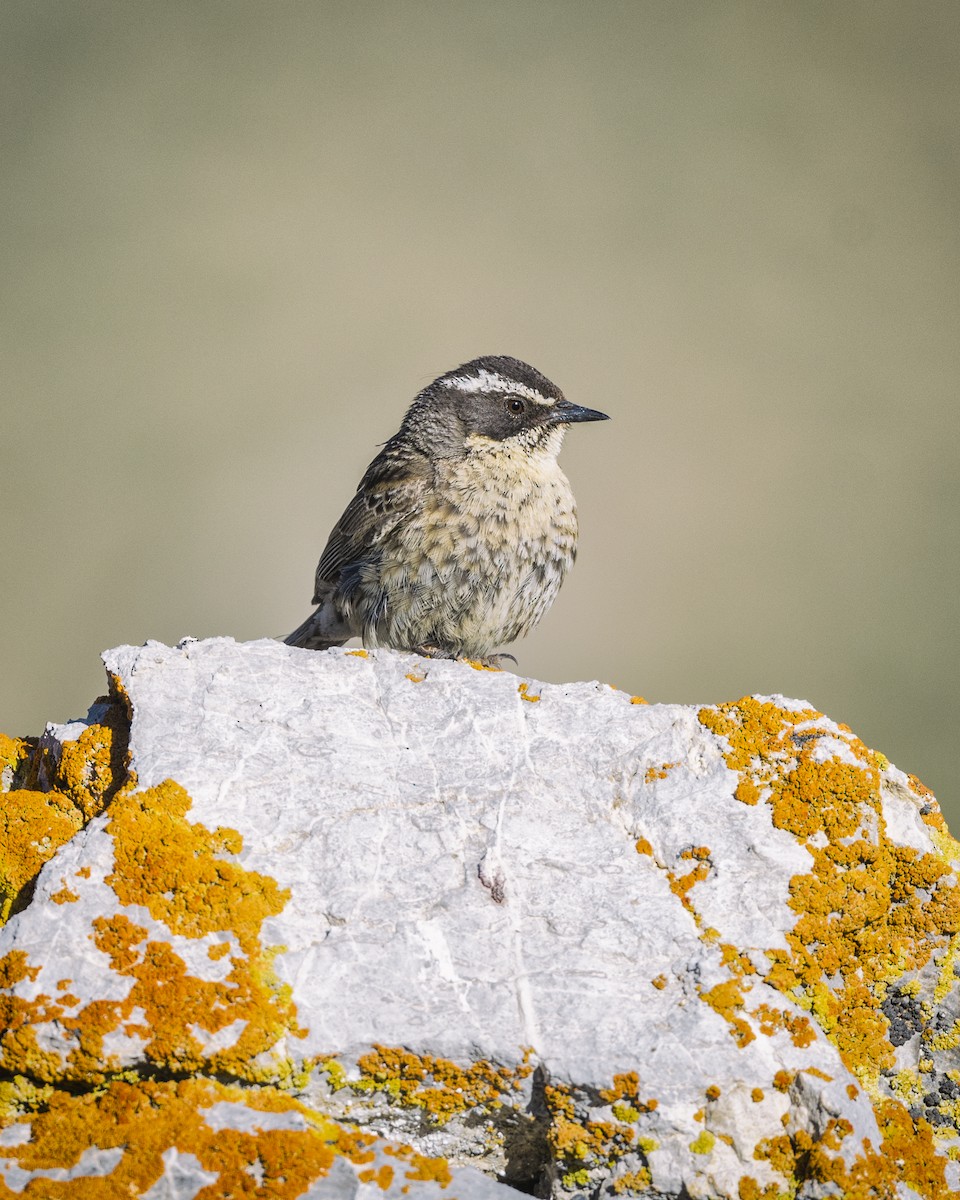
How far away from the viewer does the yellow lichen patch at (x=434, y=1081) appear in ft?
11.9

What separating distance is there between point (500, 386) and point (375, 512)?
1.25 metres

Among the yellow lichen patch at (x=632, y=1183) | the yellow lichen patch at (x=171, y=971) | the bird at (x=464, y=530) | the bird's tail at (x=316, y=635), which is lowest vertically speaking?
the yellow lichen patch at (x=632, y=1183)

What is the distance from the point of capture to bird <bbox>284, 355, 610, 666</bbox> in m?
7.26

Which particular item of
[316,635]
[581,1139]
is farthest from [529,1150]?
[316,635]

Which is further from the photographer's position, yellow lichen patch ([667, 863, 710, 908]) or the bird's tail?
the bird's tail

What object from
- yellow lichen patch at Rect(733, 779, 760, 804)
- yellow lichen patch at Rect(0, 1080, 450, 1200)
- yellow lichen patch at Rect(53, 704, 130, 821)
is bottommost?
yellow lichen patch at Rect(0, 1080, 450, 1200)

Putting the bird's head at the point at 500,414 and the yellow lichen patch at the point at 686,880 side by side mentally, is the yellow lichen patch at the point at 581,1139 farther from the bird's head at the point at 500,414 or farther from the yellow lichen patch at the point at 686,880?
the bird's head at the point at 500,414

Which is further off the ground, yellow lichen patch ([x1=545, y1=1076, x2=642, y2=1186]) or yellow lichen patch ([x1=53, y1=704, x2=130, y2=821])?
yellow lichen patch ([x1=53, y1=704, x2=130, y2=821])

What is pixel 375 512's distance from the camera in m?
7.64

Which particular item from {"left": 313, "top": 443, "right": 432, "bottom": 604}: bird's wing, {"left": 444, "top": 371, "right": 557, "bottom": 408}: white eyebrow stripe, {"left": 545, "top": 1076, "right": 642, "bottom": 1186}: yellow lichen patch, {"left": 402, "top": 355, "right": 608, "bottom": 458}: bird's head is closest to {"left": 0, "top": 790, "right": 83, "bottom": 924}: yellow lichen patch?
{"left": 545, "top": 1076, "right": 642, "bottom": 1186}: yellow lichen patch

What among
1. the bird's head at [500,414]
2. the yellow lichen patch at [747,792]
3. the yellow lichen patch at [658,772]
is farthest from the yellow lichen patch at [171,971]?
the bird's head at [500,414]

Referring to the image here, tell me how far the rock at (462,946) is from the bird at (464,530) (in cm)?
229

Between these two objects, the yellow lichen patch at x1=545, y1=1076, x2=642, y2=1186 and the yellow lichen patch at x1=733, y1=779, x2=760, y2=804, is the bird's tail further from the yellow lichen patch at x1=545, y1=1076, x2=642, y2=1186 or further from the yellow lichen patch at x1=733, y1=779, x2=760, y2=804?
the yellow lichen patch at x1=545, y1=1076, x2=642, y2=1186

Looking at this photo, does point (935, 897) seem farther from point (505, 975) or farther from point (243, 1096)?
point (243, 1096)
